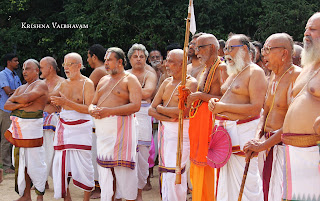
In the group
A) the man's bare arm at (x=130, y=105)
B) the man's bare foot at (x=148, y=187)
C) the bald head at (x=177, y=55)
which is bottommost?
the man's bare foot at (x=148, y=187)

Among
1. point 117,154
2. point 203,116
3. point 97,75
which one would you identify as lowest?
point 117,154

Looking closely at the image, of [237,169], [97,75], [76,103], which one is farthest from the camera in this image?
[97,75]

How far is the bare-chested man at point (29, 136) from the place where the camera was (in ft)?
23.7

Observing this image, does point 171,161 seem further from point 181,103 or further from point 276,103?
point 276,103

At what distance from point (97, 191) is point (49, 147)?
123 centimetres

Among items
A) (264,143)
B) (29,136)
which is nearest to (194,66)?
(29,136)

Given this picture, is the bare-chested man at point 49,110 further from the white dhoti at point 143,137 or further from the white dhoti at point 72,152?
the white dhoti at point 143,137

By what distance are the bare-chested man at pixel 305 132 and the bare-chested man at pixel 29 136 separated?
456 cm

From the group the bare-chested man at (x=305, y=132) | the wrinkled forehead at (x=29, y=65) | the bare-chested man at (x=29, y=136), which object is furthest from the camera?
the wrinkled forehead at (x=29, y=65)

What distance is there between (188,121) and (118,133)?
98cm

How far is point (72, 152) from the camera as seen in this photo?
A: 686cm

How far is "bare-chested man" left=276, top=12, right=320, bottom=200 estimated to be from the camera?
355cm

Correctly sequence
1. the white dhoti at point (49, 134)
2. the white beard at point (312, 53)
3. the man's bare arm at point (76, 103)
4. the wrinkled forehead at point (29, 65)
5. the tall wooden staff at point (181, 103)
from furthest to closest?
the white dhoti at point (49, 134), the wrinkled forehead at point (29, 65), the man's bare arm at point (76, 103), the tall wooden staff at point (181, 103), the white beard at point (312, 53)

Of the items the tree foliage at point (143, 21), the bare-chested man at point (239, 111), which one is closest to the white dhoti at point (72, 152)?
the bare-chested man at point (239, 111)
